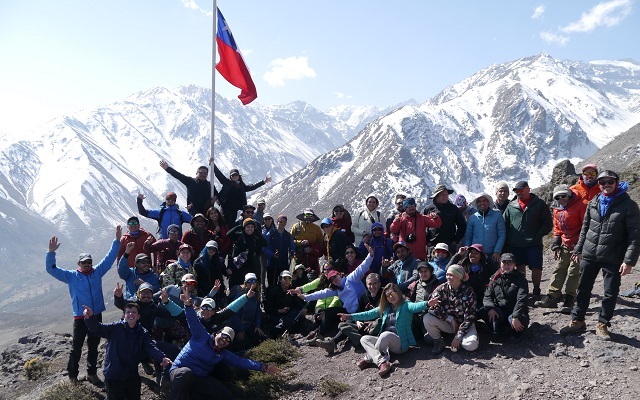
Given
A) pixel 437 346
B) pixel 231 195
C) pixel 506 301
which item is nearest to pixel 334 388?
pixel 437 346

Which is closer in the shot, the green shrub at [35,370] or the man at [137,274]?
the man at [137,274]

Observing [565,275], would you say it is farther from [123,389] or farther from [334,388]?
[123,389]

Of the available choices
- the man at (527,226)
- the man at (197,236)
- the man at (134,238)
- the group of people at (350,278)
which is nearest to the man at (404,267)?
the group of people at (350,278)

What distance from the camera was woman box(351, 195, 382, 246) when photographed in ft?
48.0

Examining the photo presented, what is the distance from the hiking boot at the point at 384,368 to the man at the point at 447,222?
3.90 m

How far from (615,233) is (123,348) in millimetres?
9450

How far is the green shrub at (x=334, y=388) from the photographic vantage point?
949 cm

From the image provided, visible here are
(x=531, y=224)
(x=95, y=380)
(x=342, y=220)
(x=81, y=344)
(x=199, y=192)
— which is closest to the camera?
(x=531, y=224)

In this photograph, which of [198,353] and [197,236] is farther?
[197,236]

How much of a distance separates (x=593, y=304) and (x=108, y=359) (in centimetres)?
1052

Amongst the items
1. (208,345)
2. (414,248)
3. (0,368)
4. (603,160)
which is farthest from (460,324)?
(603,160)

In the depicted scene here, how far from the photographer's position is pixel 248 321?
1216 centimetres

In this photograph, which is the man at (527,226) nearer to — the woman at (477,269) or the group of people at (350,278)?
the group of people at (350,278)

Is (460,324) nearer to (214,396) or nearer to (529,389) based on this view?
(529,389)
